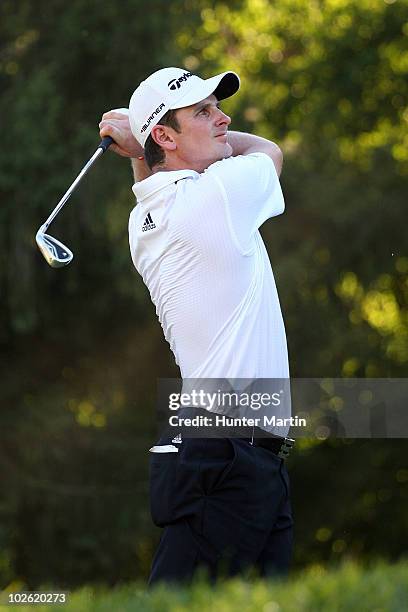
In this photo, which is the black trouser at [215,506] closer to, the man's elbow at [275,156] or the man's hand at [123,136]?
the man's elbow at [275,156]

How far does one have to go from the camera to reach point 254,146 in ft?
13.4

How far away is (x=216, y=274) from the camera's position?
3637 millimetres

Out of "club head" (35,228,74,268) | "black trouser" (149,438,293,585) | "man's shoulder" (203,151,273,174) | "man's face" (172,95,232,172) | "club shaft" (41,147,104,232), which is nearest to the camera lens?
"black trouser" (149,438,293,585)

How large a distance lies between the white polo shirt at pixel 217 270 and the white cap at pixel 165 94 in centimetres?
29

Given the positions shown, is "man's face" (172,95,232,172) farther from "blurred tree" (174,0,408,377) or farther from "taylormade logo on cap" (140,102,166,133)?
"blurred tree" (174,0,408,377)

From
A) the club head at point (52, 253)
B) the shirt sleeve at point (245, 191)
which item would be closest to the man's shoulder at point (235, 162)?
the shirt sleeve at point (245, 191)

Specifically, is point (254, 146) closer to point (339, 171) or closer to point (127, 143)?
point (127, 143)

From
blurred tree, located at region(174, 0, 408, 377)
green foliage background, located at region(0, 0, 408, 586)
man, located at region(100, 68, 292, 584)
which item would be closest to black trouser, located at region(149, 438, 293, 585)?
man, located at region(100, 68, 292, 584)

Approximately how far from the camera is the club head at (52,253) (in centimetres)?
423

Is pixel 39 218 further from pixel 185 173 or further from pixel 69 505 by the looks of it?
pixel 185 173

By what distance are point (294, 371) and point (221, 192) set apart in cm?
1159

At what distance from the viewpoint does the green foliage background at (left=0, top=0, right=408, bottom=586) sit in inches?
539

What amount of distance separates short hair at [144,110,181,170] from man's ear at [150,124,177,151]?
0.04 ft

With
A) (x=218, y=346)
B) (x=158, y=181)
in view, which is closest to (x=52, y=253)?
(x=158, y=181)
